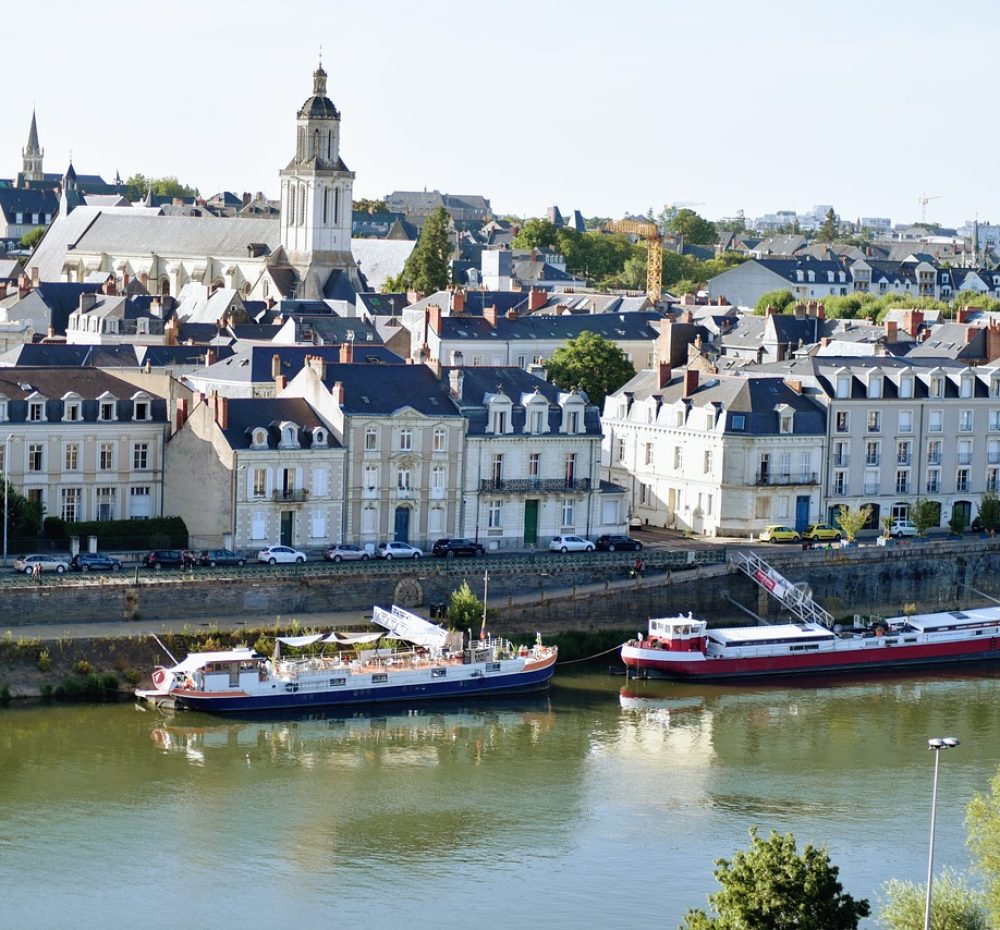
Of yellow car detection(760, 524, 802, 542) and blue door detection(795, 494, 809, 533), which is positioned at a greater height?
blue door detection(795, 494, 809, 533)

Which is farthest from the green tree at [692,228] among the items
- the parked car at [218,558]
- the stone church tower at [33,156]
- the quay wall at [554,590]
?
the parked car at [218,558]

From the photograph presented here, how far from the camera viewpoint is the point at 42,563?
4750 centimetres

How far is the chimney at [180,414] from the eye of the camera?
171 ft

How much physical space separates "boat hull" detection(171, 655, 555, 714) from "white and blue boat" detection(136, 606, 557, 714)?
0.8 inches

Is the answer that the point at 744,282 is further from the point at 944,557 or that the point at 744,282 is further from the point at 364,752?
the point at 364,752

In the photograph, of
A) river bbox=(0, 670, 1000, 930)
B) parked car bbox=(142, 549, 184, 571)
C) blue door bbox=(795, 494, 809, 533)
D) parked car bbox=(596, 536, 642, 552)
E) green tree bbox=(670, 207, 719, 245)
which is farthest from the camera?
green tree bbox=(670, 207, 719, 245)

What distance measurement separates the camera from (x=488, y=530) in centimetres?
5384

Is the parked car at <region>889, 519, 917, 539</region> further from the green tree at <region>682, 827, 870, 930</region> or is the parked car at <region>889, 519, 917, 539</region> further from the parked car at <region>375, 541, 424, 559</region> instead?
the green tree at <region>682, 827, 870, 930</region>

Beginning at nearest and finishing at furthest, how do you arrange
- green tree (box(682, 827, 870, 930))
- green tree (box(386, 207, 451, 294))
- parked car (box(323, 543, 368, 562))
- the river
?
green tree (box(682, 827, 870, 930)), the river, parked car (box(323, 543, 368, 562)), green tree (box(386, 207, 451, 294))

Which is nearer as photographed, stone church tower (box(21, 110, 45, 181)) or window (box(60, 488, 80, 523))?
window (box(60, 488, 80, 523))

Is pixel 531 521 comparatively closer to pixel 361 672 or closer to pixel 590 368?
pixel 361 672

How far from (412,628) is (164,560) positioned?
19.3 feet

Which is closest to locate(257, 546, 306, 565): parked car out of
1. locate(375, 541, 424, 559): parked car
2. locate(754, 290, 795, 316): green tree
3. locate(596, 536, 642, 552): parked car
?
locate(375, 541, 424, 559): parked car

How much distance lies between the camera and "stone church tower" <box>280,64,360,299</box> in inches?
4107
